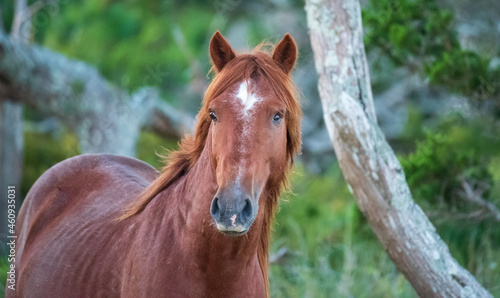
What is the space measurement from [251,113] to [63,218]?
159 centimetres

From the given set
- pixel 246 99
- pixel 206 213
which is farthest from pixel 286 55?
pixel 206 213

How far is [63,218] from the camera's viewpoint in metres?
3.41

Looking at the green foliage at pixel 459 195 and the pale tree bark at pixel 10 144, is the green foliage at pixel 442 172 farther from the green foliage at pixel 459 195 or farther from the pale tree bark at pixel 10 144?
the pale tree bark at pixel 10 144

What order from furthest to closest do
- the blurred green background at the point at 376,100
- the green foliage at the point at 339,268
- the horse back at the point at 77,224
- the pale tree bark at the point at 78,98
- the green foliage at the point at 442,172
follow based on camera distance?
the pale tree bark at the point at 78,98, the green foliage at the point at 339,268, the blurred green background at the point at 376,100, the green foliage at the point at 442,172, the horse back at the point at 77,224

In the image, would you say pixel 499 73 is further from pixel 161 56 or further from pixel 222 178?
pixel 161 56

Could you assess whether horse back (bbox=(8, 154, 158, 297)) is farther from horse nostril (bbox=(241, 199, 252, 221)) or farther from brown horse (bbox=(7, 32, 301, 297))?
horse nostril (bbox=(241, 199, 252, 221))

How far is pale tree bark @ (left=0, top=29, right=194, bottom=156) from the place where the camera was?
702 centimetres

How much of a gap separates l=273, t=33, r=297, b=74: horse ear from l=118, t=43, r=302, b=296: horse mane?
0.05 m

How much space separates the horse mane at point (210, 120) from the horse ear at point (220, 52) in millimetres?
51

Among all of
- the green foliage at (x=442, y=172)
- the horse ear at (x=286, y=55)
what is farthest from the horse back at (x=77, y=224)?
the green foliage at (x=442, y=172)

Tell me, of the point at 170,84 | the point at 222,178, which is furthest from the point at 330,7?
the point at 170,84

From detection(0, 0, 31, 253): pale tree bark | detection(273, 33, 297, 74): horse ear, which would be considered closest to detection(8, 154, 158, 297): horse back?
detection(273, 33, 297, 74): horse ear

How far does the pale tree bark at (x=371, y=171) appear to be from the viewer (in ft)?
11.3

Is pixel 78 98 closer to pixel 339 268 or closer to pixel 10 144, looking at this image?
pixel 10 144
